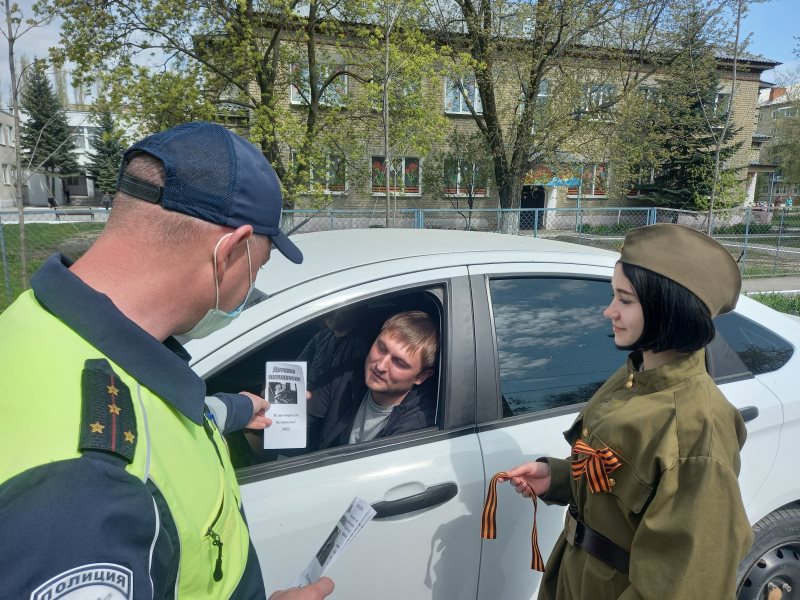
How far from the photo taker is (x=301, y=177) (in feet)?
34.5

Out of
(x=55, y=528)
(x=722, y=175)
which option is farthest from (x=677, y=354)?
(x=722, y=175)

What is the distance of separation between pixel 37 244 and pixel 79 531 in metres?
9.63

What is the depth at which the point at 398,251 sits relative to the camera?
2.03 meters

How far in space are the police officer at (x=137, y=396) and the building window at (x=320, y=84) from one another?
1141 centimetres

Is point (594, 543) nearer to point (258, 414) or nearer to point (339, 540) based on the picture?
point (339, 540)

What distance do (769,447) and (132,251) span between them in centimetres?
228

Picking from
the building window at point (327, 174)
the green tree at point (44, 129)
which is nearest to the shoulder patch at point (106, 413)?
the green tree at point (44, 129)

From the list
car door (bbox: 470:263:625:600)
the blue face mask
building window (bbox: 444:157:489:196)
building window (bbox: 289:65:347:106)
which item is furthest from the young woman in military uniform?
building window (bbox: 444:157:489:196)

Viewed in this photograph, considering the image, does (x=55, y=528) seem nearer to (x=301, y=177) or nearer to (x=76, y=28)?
(x=301, y=177)

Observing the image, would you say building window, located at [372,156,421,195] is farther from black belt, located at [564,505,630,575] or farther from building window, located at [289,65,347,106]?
black belt, located at [564,505,630,575]

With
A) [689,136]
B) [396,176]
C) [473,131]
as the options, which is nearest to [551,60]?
[396,176]

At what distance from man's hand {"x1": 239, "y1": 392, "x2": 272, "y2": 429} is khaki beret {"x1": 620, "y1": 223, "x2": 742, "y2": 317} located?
1.10 m

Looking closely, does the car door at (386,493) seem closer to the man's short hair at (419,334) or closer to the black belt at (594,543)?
the man's short hair at (419,334)

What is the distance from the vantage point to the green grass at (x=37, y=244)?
25.0 feet
